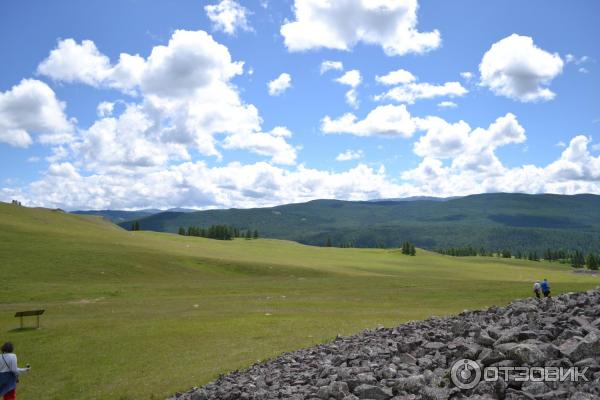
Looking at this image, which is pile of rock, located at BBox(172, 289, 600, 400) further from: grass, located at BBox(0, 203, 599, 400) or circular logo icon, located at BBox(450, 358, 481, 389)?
grass, located at BBox(0, 203, 599, 400)

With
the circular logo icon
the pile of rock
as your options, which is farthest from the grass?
the circular logo icon

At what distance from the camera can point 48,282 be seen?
61219 millimetres

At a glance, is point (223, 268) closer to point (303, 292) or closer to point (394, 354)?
point (303, 292)

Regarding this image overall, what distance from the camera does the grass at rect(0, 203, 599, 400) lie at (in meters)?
23.4

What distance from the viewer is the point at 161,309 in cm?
4397

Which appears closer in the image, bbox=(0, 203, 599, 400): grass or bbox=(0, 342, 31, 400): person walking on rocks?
bbox=(0, 342, 31, 400): person walking on rocks

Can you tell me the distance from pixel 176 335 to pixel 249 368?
11.5m

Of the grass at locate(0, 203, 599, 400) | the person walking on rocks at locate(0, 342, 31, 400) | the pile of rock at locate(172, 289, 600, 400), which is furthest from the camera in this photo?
the grass at locate(0, 203, 599, 400)

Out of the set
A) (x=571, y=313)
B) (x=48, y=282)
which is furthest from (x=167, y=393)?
(x=48, y=282)

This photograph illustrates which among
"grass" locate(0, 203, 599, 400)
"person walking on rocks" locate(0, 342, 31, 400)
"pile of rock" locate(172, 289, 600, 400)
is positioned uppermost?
"pile of rock" locate(172, 289, 600, 400)

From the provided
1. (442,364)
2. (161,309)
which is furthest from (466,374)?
(161,309)

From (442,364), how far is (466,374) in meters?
1.50

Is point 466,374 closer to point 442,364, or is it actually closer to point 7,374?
point 442,364

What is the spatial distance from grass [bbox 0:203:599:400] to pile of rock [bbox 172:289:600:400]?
208 inches
